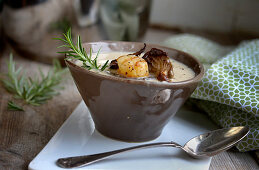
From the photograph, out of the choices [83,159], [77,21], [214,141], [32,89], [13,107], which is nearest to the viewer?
[83,159]

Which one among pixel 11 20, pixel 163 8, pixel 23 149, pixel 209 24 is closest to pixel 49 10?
pixel 11 20

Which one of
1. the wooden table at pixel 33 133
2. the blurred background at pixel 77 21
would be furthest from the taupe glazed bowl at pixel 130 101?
the blurred background at pixel 77 21

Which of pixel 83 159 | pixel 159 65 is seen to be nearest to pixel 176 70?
pixel 159 65

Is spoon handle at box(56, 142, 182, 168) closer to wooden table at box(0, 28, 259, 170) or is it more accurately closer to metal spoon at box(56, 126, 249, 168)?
metal spoon at box(56, 126, 249, 168)

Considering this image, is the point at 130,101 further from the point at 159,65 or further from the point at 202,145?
the point at 202,145

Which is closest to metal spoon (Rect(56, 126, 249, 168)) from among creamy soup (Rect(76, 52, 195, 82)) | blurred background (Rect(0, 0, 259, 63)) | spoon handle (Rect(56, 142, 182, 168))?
spoon handle (Rect(56, 142, 182, 168))

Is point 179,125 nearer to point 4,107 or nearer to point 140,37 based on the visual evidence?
point 4,107
